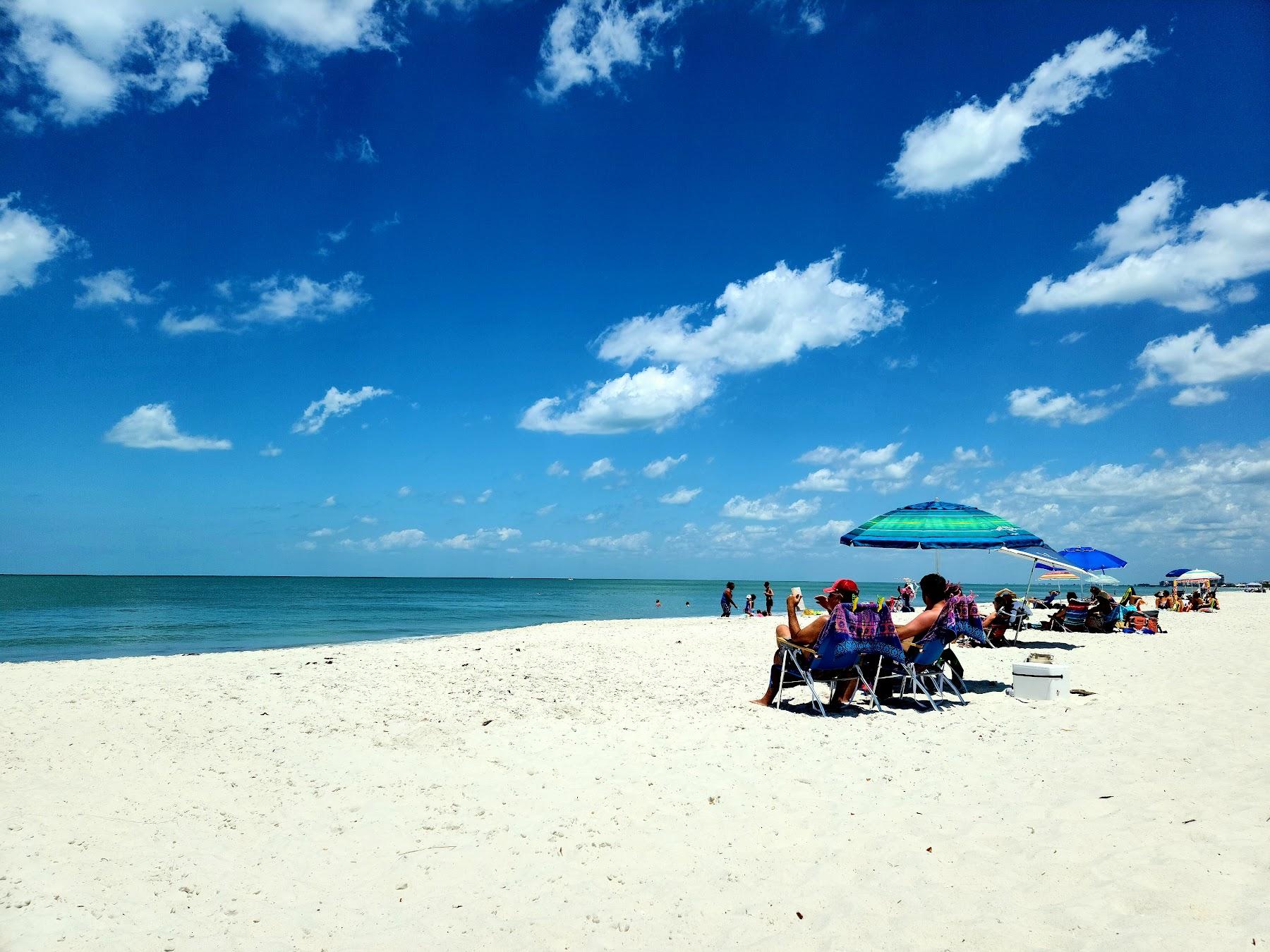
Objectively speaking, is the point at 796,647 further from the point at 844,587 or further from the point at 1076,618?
the point at 1076,618

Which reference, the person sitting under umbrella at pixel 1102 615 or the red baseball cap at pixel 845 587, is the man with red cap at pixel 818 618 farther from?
the person sitting under umbrella at pixel 1102 615

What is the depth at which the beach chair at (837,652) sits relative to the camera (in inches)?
296

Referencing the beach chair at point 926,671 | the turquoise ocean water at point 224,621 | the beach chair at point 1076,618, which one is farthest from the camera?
the turquoise ocean water at point 224,621

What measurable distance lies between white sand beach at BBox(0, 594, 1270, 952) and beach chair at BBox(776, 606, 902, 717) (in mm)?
388

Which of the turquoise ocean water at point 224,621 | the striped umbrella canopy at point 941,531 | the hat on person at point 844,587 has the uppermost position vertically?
the striped umbrella canopy at point 941,531

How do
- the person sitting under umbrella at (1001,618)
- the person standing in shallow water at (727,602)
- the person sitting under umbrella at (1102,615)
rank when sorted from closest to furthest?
the person sitting under umbrella at (1001,618), the person sitting under umbrella at (1102,615), the person standing in shallow water at (727,602)

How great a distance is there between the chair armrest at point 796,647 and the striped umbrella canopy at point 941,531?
2743mm

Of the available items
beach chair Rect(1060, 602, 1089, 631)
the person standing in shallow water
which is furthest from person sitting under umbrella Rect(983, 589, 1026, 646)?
the person standing in shallow water

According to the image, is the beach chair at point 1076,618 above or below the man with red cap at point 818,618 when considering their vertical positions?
below

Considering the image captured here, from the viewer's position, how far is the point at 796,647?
25.7ft

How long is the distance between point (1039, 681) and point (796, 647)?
307cm

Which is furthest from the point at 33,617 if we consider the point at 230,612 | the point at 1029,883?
the point at 1029,883

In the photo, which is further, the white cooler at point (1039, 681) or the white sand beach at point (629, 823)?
the white cooler at point (1039, 681)

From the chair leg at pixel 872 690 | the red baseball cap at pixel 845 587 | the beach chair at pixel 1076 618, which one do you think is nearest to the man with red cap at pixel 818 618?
A: the red baseball cap at pixel 845 587
